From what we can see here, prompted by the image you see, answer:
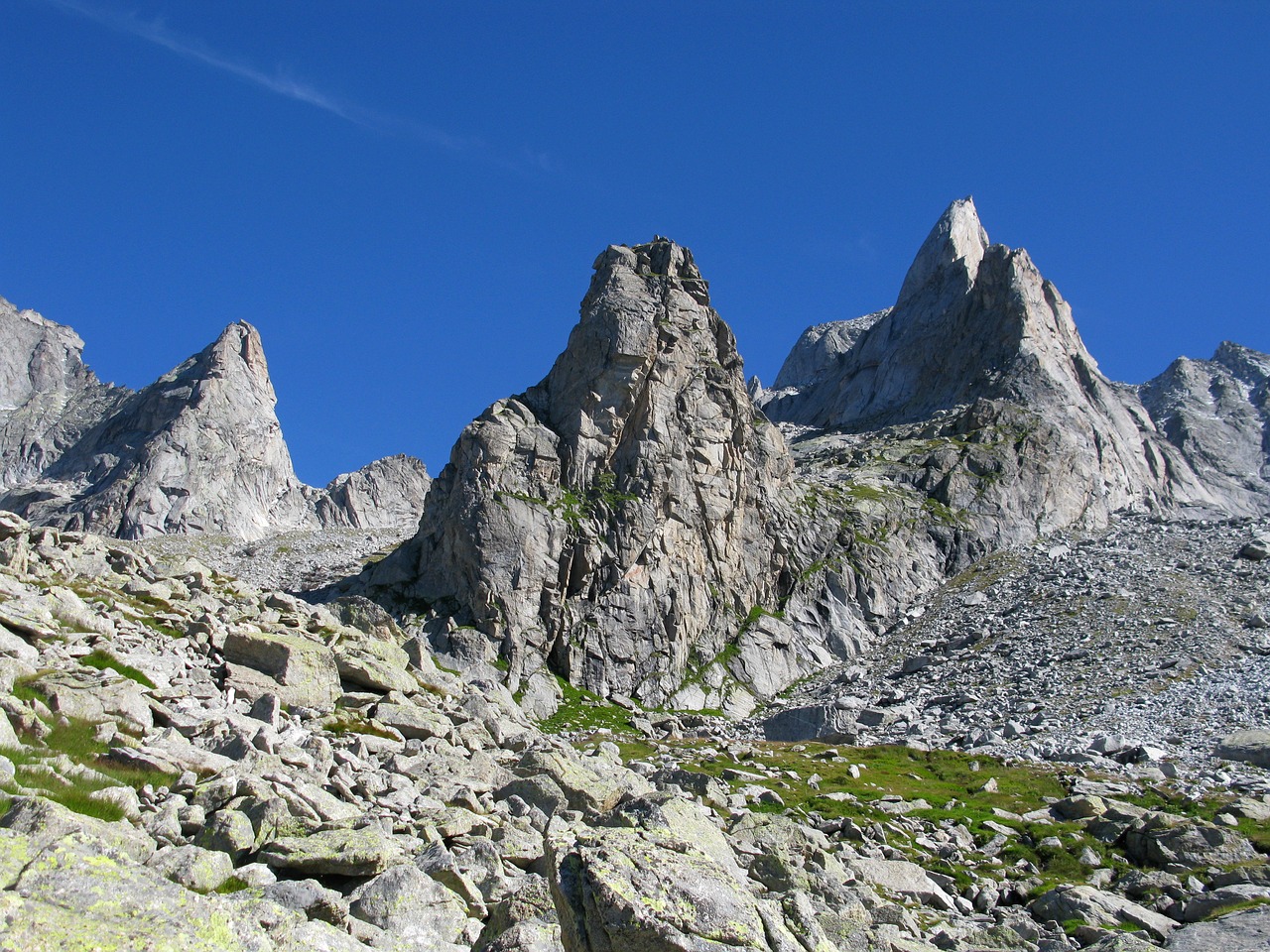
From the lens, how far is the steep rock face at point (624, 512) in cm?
8431

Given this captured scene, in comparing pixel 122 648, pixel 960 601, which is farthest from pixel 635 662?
pixel 122 648

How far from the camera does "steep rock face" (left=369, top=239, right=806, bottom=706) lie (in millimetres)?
84312

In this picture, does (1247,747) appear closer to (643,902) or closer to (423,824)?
(423,824)

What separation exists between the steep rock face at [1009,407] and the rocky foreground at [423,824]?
75.2 meters

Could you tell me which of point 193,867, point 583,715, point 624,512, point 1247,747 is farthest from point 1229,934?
point 624,512

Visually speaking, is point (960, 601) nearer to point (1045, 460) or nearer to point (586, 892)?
point (1045, 460)

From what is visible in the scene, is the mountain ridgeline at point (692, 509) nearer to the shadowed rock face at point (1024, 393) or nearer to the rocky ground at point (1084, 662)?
the shadowed rock face at point (1024, 393)

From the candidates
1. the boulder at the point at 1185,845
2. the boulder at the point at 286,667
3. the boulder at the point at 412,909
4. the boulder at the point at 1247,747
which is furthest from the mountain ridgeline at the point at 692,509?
the boulder at the point at 412,909

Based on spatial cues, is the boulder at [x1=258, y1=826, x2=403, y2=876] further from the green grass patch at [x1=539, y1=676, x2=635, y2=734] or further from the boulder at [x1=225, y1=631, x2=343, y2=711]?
the green grass patch at [x1=539, y1=676, x2=635, y2=734]

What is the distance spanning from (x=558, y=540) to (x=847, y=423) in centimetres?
10573

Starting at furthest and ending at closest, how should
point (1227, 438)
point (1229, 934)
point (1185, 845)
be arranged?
1. point (1227, 438)
2. point (1185, 845)
3. point (1229, 934)

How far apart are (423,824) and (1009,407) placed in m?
129

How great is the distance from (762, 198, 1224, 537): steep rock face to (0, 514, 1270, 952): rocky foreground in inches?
2962

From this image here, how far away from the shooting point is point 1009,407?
132 m
